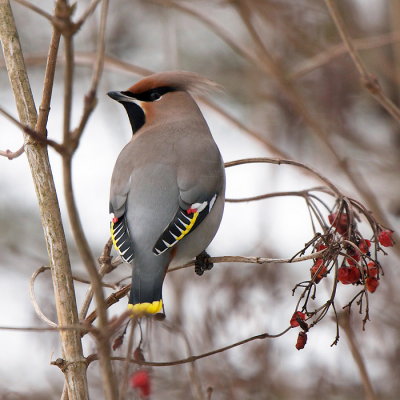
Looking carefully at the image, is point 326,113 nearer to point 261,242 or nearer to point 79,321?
point 261,242

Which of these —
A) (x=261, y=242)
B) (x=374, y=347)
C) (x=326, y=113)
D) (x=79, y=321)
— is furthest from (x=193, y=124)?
(x=326, y=113)

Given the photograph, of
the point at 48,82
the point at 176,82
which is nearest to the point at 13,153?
the point at 48,82

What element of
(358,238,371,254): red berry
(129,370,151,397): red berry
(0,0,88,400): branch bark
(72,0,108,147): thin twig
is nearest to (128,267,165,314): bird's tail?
(129,370,151,397): red berry

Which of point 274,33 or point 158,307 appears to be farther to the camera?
point 274,33

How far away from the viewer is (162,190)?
2.73 metres

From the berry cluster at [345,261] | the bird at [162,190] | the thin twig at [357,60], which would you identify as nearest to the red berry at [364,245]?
the berry cluster at [345,261]

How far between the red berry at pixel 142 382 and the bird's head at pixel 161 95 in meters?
1.67

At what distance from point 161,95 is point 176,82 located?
0.14m

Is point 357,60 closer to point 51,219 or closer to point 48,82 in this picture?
point 48,82

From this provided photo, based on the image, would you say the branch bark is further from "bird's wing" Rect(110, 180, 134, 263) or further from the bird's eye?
the bird's eye

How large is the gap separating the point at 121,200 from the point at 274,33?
335cm

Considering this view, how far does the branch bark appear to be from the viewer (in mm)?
1702

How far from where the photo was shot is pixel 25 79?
1966 mm

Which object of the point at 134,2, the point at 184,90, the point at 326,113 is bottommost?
the point at 184,90
